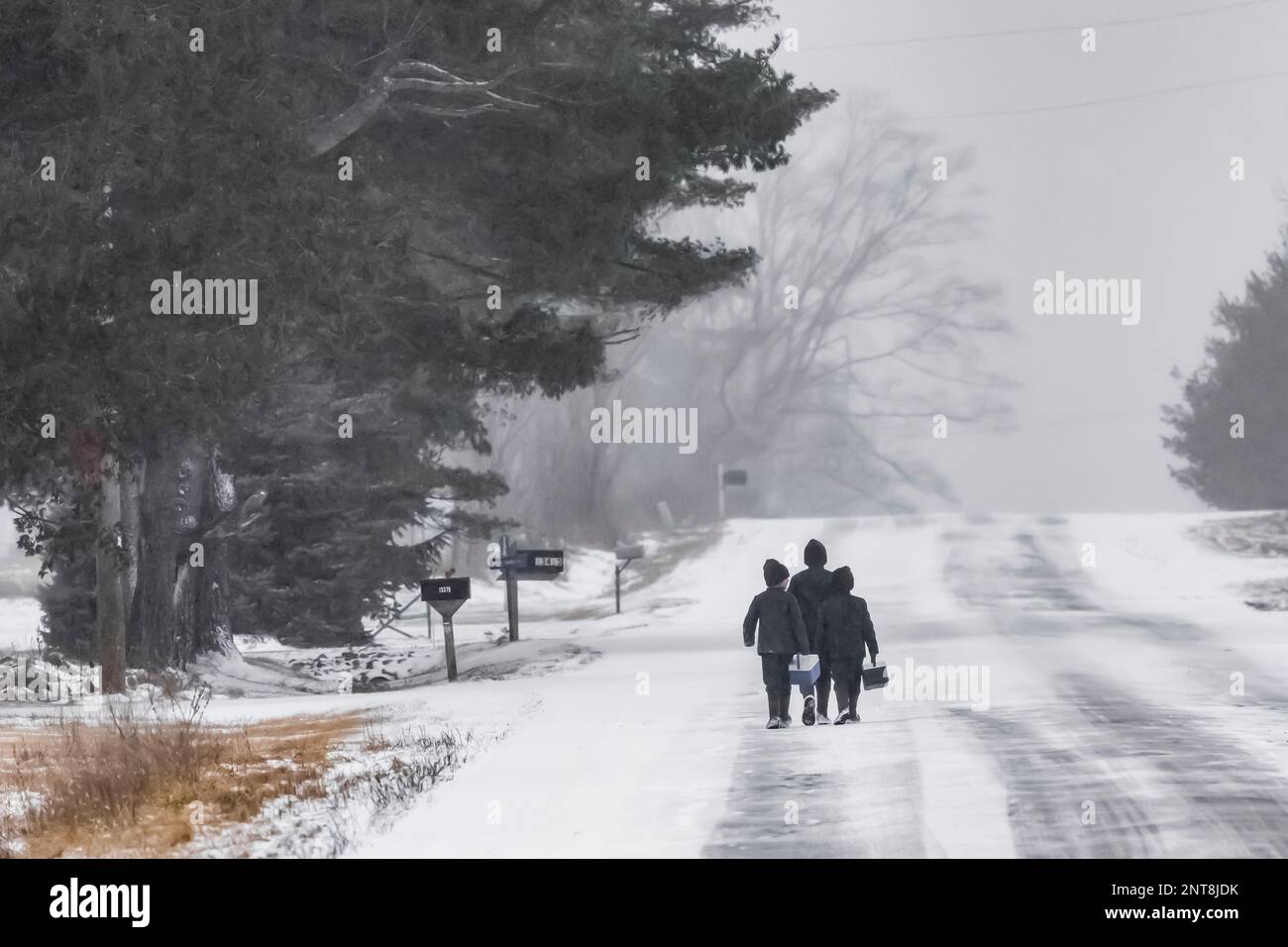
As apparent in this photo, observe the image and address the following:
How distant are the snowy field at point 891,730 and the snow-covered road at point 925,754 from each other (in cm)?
3

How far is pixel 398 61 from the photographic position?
20.1 meters

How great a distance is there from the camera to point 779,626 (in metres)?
14.2

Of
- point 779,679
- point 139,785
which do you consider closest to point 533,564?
point 779,679

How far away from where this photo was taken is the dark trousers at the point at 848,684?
1461cm

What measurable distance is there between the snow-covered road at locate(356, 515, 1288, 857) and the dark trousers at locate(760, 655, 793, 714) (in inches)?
12.1

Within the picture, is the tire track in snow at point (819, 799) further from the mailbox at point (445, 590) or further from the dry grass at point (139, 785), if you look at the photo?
the mailbox at point (445, 590)

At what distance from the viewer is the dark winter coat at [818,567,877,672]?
14523 millimetres

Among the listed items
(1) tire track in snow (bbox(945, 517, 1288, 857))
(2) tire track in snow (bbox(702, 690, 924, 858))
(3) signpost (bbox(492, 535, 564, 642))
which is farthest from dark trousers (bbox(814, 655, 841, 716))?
(3) signpost (bbox(492, 535, 564, 642))

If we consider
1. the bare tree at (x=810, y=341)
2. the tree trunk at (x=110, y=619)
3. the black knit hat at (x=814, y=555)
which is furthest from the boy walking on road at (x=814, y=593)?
the bare tree at (x=810, y=341)

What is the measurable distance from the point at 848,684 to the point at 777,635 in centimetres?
96

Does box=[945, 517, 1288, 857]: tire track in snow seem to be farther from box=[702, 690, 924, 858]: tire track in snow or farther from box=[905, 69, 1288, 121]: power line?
box=[905, 69, 1288, 121]: power line

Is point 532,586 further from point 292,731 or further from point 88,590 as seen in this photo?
point 292,731

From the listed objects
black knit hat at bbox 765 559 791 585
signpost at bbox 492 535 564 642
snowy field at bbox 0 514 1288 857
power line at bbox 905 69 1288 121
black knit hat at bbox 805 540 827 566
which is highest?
power line at bbox 905 69 1288 121

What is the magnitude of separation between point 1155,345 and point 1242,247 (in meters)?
5.66
